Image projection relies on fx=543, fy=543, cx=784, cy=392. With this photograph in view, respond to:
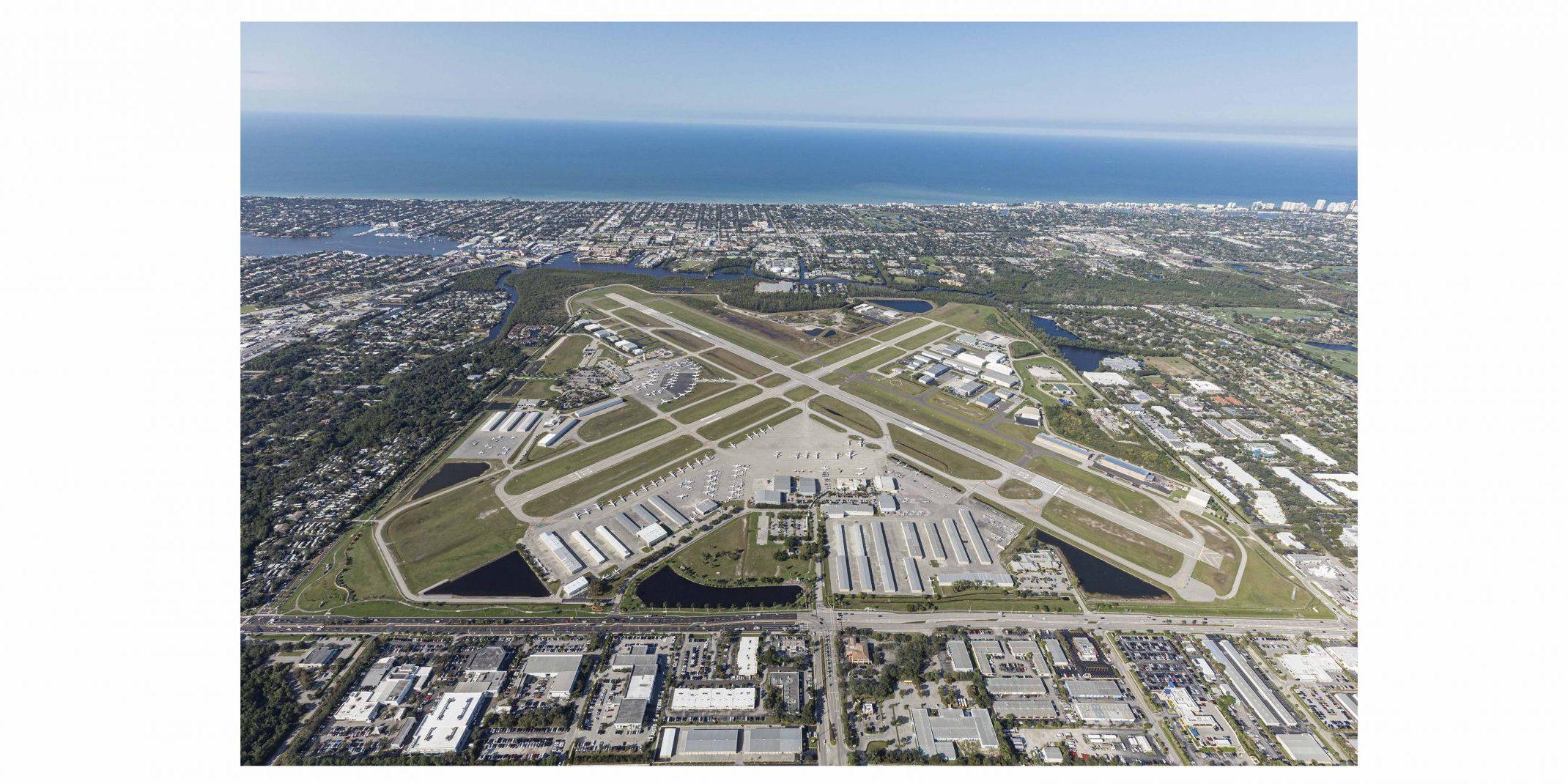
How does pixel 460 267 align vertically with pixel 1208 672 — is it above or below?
above

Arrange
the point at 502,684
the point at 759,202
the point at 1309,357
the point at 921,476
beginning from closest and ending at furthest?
the point at 502,684
the point at 921,476
the point at 1309,357
the point at 759,202

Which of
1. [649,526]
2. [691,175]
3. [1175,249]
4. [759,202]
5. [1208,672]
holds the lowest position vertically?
[1208,672]

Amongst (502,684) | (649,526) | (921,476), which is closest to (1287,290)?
(921,476)

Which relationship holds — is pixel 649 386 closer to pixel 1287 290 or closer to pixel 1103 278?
pixel 1103 278

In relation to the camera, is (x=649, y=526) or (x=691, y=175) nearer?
(x=649, y=526)

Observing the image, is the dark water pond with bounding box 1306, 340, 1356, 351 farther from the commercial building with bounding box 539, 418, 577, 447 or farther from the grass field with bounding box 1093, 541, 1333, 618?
the commercial building with bounding box 539, 418, 577, 447

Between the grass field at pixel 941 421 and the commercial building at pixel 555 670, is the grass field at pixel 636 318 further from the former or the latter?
the commercial building at pixel 555 670

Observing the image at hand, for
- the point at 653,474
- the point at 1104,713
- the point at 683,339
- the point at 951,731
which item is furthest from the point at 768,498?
the point at 683,339
